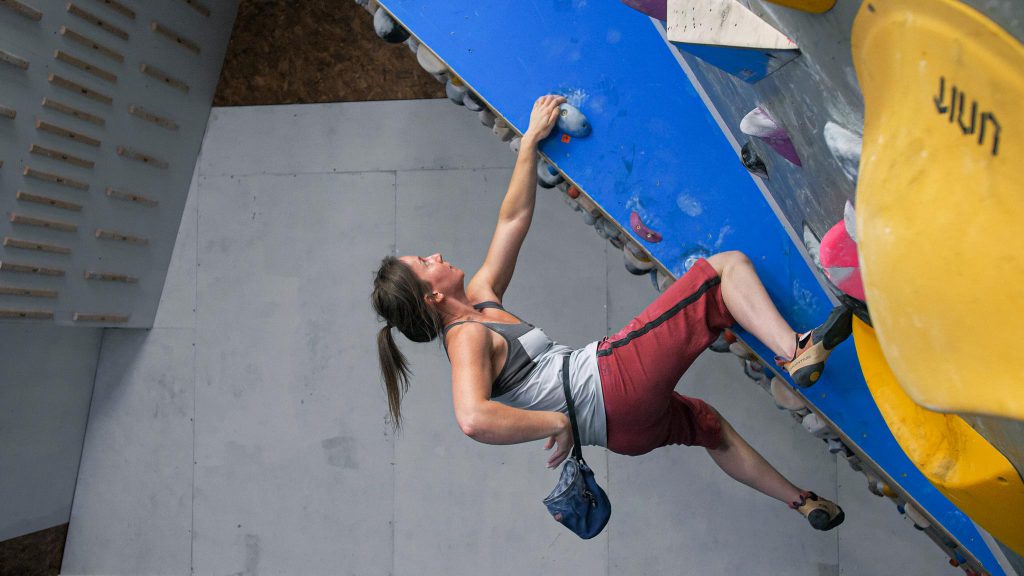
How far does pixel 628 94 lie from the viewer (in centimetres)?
254

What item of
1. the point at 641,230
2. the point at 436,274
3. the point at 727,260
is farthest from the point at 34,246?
the point at 727,260

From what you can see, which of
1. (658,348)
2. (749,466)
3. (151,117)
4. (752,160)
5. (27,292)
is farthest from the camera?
(151,117)

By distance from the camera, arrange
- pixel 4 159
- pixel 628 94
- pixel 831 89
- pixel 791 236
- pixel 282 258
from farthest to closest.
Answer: pixel 282 258 → pixel 4 159 → pixel 628 94 → pixel 791 236 → pixel 831 89

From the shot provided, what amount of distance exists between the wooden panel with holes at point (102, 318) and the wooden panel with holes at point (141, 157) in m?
0.73

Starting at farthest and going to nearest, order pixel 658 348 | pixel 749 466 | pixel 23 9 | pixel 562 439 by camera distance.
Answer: pixel 23 9, pixel 749 466, pixel 658 348, pixel 562 439

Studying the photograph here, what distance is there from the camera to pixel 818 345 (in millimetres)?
1889

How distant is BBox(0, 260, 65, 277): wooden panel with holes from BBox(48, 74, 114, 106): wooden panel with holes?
2.34 ft

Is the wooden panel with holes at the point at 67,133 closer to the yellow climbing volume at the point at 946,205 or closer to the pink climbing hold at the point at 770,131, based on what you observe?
the pink climbing hold at the point at 770,131

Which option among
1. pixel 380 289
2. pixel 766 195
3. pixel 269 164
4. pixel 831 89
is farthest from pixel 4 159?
pixel 831 89

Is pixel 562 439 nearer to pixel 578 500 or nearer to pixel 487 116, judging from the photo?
pixel 578 500

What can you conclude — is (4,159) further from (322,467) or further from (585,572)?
(585,572)

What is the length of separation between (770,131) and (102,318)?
3.57 meters

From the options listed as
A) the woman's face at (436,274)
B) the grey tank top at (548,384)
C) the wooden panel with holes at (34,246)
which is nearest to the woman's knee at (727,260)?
the grey tank top at (548,384)

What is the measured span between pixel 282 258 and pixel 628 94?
2286mm
